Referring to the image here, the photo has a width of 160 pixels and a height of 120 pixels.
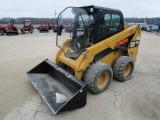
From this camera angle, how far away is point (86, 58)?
3.76 meters

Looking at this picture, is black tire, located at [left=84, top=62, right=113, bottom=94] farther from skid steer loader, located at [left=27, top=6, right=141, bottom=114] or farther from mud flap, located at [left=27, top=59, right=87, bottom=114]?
mud flap, located at [left=27, top=59, right=87, bottom=114]

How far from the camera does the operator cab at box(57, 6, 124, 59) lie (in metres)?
4.06

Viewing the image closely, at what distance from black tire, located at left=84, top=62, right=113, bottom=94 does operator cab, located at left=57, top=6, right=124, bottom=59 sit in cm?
61

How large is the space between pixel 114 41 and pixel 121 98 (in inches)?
59.0

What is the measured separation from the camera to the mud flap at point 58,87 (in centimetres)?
306

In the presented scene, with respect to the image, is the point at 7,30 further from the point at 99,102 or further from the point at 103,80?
the point at 99,102

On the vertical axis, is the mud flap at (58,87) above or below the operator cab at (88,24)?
below

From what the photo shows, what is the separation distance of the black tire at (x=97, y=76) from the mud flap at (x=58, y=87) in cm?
36

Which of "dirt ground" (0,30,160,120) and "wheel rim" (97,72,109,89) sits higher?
"wheel rim" (97,72,109,89)

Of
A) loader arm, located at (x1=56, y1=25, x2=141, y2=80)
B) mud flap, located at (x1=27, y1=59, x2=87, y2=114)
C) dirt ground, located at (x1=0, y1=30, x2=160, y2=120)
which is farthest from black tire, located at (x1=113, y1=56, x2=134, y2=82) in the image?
mud flap, located at (x1=27, y1=59, x2=87, y2=114)

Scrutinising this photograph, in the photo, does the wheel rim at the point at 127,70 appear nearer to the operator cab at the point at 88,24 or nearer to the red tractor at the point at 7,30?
Answer: the operator cab at the point at 88,24

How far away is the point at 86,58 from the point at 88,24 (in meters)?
0.96

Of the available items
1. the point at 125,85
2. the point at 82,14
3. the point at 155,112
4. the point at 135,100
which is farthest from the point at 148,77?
the point at 82,14

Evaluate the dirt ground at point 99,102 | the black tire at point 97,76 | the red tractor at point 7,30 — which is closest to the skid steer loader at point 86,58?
the black tire at point 97,76
